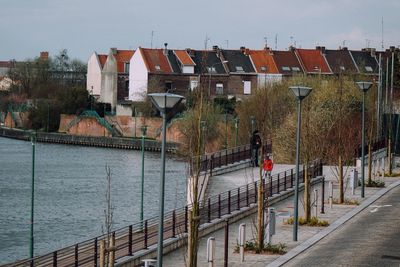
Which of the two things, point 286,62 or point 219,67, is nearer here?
point 219,67

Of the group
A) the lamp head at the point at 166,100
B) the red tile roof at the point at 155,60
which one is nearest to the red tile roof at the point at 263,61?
the red tile roof at the point at 155,60

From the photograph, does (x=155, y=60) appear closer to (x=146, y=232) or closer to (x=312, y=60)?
(x=312, y=60)

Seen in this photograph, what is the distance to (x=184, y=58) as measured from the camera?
3999 inches

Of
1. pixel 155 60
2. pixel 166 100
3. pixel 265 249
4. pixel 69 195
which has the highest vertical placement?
pixel 155 60

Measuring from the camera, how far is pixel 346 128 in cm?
4691

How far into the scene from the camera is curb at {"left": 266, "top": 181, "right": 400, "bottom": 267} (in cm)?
2180

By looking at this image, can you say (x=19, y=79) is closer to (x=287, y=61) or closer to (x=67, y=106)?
(x=67, y=106)

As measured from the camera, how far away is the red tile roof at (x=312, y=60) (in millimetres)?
101562

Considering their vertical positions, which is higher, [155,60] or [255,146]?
[155,60]

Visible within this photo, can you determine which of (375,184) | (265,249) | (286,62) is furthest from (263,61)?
(265,249)

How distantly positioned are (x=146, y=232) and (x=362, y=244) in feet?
19.4

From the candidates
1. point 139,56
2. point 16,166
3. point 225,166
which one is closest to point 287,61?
point 139,56

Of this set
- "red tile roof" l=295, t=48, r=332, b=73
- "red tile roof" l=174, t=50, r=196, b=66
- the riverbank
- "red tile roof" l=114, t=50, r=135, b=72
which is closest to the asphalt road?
the riverbank

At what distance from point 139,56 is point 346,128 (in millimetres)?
56369
